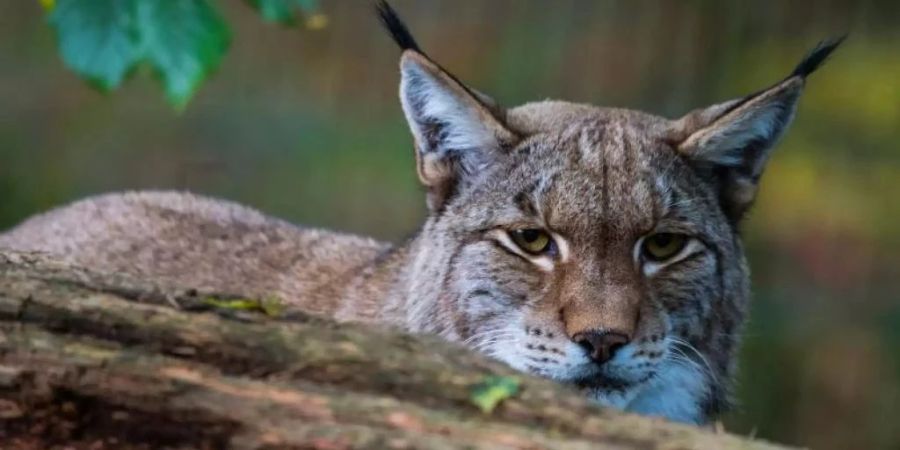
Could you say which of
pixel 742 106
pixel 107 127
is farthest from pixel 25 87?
pixel 742 106

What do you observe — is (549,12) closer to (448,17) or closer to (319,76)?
(448,17)

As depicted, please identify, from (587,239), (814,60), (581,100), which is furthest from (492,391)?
(581,100)

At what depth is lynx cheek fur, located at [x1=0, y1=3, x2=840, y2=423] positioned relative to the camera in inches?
175

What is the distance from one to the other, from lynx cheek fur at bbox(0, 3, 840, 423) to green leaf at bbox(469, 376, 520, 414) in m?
1.40

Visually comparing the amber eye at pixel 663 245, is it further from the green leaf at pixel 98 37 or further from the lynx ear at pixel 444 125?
the green leaf at pixel 98 37

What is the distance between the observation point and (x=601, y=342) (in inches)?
169

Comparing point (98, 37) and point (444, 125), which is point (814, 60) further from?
point (98, 37)

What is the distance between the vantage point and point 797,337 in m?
8.76

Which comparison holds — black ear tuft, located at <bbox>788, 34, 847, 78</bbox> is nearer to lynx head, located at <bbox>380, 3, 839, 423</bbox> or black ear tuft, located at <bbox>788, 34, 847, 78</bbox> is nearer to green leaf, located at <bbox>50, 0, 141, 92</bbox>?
lynx head, located at <bbox>380, 3, 839, 423</bbox>

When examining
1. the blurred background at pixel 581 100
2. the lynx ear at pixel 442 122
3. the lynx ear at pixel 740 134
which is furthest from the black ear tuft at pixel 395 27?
the blurred background at pixel 581 100

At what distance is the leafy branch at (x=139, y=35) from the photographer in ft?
9.80

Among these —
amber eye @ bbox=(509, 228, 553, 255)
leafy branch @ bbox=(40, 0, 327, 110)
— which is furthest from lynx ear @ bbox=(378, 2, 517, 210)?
leafy branch @ bbox=(40, 0, 327, 110)

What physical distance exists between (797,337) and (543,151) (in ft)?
14.3

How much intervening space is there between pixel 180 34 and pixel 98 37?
177 millimetres
